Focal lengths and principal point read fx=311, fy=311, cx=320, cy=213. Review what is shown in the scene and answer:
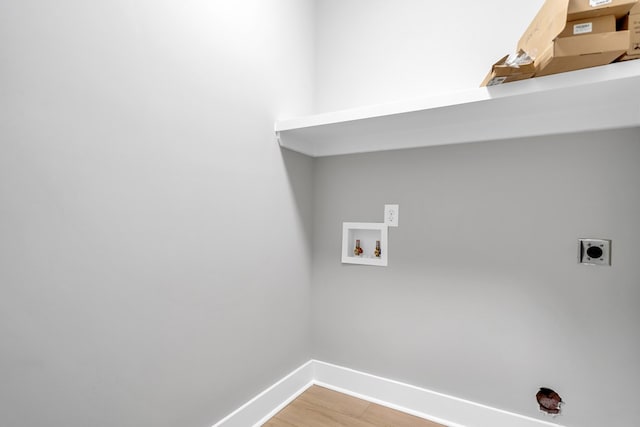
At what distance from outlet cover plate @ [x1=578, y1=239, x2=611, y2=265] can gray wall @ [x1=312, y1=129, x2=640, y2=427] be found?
25mm

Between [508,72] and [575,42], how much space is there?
182 millimetres

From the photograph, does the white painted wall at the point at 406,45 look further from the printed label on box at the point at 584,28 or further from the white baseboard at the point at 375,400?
the white baseboard at the point at 375,400

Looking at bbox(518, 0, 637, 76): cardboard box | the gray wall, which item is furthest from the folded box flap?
the gray wall

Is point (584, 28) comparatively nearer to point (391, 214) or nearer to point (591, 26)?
point (591, 26)

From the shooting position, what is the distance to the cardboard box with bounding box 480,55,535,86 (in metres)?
1.05

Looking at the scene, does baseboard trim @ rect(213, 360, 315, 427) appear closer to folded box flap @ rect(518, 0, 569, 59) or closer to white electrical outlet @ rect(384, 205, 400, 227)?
white electrical outlet @ rect(384, 205, 400, 227)

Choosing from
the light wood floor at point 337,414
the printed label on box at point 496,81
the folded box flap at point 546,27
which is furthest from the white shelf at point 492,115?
the light wood floor at point 337,414

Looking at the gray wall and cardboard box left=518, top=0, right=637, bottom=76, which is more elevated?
cardboard box left=518, top=0, right=637, bottom=76

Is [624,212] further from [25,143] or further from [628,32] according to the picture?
[25,143]

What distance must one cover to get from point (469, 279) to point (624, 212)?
68cm

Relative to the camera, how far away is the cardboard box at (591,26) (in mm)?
931

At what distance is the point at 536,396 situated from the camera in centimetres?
143

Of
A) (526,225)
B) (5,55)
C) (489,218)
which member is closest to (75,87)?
(5,55)

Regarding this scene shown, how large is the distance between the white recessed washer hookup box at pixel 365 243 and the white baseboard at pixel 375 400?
26.7 inches
